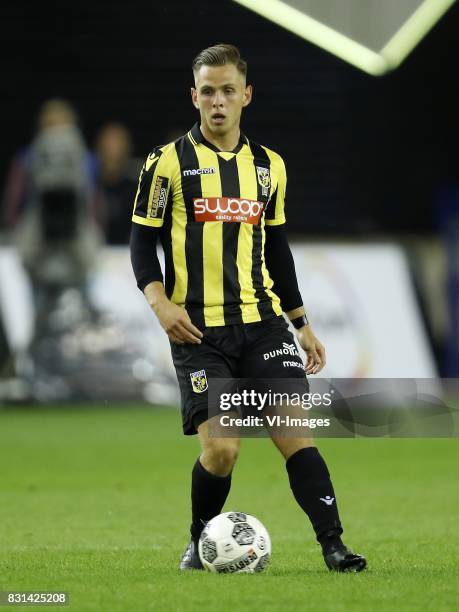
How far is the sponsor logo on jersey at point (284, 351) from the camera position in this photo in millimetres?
5277

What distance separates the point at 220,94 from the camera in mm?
5254

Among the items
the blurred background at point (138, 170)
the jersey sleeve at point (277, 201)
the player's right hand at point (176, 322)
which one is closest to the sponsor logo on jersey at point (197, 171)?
the jersey sleeve at point (277, 201)

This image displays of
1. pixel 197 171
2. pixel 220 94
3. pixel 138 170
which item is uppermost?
pixel 138 170

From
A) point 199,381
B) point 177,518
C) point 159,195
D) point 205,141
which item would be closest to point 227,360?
point 199,381

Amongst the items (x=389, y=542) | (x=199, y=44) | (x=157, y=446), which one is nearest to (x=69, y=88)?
(x=199, y=44)

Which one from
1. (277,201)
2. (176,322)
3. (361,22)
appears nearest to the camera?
(176,322)

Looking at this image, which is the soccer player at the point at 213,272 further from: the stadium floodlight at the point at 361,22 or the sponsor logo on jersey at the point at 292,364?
the stadium floodlight at the point at 361,22

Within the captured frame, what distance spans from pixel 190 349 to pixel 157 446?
583 centimetres

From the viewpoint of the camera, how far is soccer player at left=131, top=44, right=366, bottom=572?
17.1 ft

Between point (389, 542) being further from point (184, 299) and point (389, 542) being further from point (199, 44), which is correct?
point (199, 44)

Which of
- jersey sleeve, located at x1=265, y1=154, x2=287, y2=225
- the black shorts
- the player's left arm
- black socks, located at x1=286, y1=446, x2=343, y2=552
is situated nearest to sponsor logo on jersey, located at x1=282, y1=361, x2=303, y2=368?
the black shorts

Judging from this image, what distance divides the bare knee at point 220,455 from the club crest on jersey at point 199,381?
7.7 inches

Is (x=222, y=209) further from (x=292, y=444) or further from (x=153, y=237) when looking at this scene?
(x=292, y=444)

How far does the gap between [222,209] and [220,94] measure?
43 cm
